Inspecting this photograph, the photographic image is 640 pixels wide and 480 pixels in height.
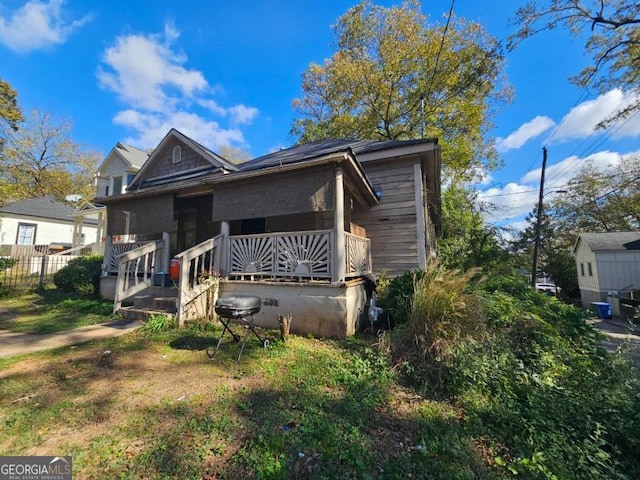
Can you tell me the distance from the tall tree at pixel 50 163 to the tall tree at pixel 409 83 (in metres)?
26.3

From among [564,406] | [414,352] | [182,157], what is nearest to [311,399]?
[414,352]

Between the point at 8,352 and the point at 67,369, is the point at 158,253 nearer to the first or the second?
the point at 8,352

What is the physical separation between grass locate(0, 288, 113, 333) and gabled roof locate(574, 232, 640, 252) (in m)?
29.5

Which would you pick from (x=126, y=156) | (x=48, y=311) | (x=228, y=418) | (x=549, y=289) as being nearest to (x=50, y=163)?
(x=126, y=156)

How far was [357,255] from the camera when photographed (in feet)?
23.4

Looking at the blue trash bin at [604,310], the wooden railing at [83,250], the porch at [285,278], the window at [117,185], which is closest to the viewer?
the porch at [285,278]

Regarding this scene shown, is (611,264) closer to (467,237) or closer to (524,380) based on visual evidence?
(467,237)

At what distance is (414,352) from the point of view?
13.7 feet

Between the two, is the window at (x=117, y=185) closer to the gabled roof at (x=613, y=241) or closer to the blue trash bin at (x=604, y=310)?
the blue trash bin at (x=604, y=310)

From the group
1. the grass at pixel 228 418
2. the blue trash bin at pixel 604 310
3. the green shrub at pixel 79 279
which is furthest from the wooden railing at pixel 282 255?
the blue trash bin at pixel 604 310

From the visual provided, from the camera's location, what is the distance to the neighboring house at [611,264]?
1944cm

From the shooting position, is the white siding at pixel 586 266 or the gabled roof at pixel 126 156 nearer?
the gabled roof at pixel 126 156

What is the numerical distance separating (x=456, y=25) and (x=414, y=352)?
880 inches

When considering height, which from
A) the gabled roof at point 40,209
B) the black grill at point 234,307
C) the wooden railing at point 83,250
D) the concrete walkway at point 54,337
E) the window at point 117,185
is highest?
the window at point 117,185
